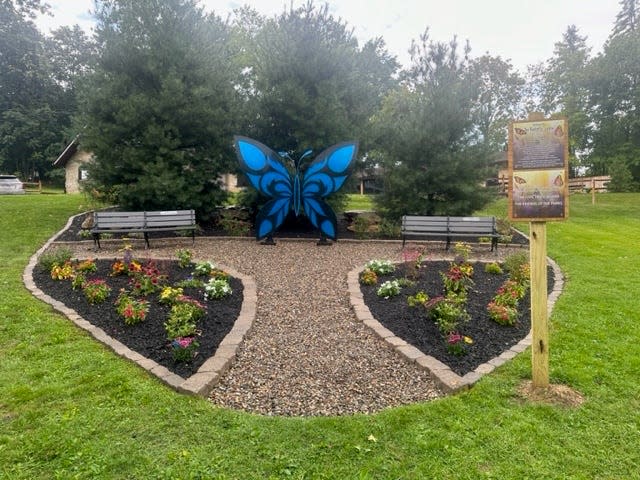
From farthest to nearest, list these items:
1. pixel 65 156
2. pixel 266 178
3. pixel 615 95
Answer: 1. pixel 65 156
2. pixel 615 95
3. pixel 266 178

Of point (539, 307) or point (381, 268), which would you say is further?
point (381, 268)

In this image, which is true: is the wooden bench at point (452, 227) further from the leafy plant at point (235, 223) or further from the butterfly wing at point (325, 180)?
the leafy plant at point (235, 223)

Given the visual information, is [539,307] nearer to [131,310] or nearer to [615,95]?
[131,310]

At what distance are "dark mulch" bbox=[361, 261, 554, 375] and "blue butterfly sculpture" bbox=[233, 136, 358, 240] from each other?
3207 millimetres

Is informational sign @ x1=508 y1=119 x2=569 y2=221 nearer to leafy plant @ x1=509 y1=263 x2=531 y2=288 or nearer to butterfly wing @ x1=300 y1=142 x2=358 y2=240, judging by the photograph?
leafy plant @ x1=509 y1=263 x2=531 y2=288

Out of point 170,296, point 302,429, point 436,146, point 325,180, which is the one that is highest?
point 436,146

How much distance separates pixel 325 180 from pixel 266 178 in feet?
4.20

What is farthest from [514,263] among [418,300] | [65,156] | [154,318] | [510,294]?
[65,156]

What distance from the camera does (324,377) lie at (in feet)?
12.7

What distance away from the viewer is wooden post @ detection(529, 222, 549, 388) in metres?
3.40

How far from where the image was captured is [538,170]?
324 cm

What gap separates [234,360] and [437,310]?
7.63ft

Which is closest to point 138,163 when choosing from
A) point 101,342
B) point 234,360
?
point 101,342

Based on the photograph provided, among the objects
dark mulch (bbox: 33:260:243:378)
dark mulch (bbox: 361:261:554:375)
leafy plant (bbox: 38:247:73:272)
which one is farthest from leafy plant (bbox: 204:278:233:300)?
leafy plant (bbox: 38:247:73:272)
